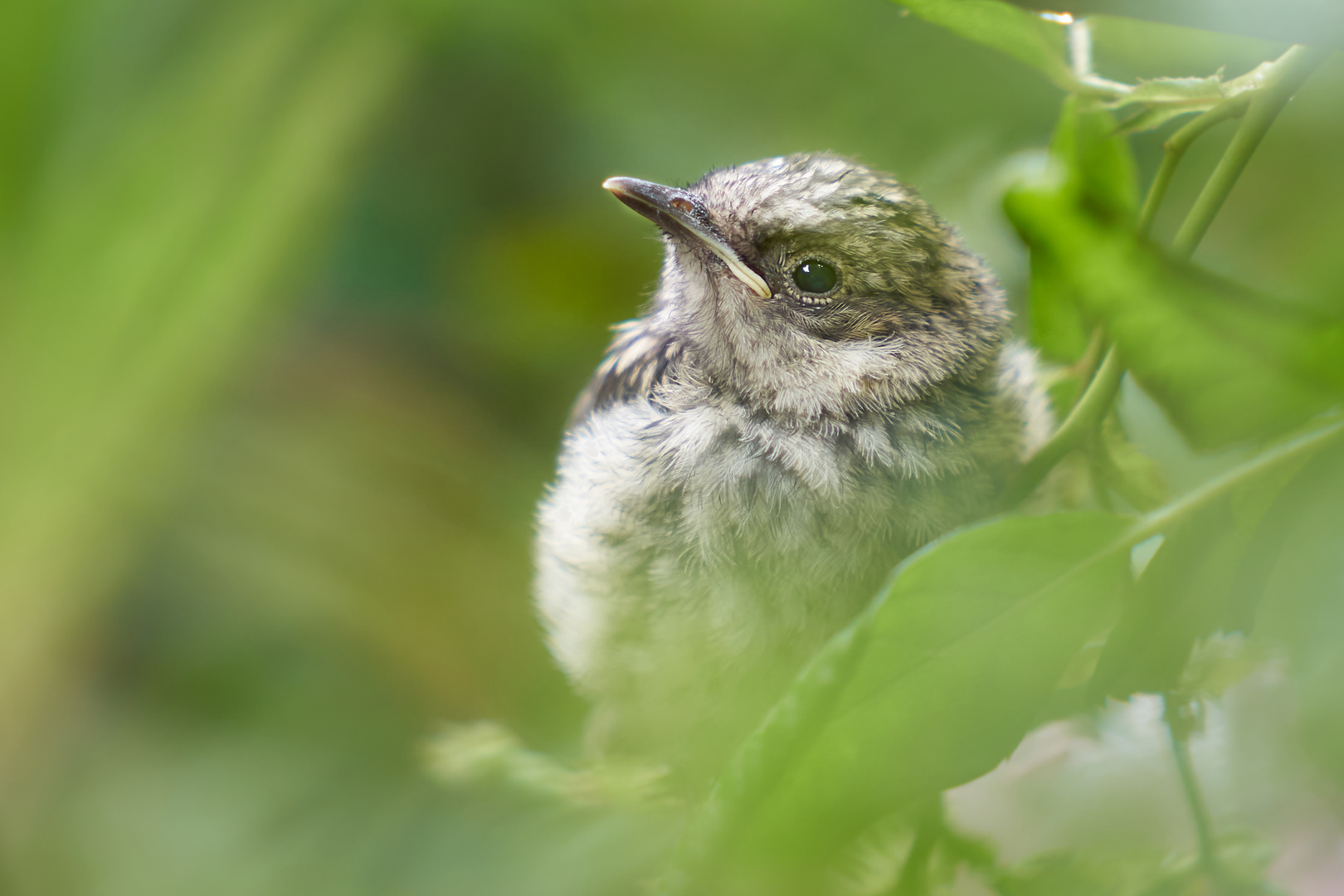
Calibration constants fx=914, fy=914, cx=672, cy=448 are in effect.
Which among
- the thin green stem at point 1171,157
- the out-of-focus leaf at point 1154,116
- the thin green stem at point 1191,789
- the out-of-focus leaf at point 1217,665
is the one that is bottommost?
the thin green stem at point 1191,789

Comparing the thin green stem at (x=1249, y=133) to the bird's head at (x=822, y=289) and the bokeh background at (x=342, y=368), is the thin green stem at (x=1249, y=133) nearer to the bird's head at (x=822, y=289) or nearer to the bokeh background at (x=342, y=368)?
the bokeh background at (x=342, y=368)

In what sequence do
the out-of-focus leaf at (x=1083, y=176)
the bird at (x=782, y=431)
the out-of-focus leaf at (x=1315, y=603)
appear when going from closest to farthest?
the out-of-focus leaf at (x=1315, y=603), the out-of-focus leaf at (x=1083, y=176), the bird at (x=782, y=431)

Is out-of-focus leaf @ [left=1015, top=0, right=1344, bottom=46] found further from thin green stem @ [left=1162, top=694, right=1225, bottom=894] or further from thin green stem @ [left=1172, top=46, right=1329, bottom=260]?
thin green stem @ [left=1162, top=694, right=1225, bottom=894]

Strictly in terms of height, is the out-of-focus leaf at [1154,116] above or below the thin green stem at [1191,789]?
above

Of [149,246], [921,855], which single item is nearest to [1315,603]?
[921,855]

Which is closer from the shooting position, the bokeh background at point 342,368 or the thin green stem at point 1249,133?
the thin green stem at point 1249,133

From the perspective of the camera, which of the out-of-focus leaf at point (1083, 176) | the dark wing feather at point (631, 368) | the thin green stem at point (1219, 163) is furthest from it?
the dark wing feather at point (631, 368)

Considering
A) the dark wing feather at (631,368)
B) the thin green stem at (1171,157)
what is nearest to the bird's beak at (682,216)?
the dark wing feather at (631,368)
